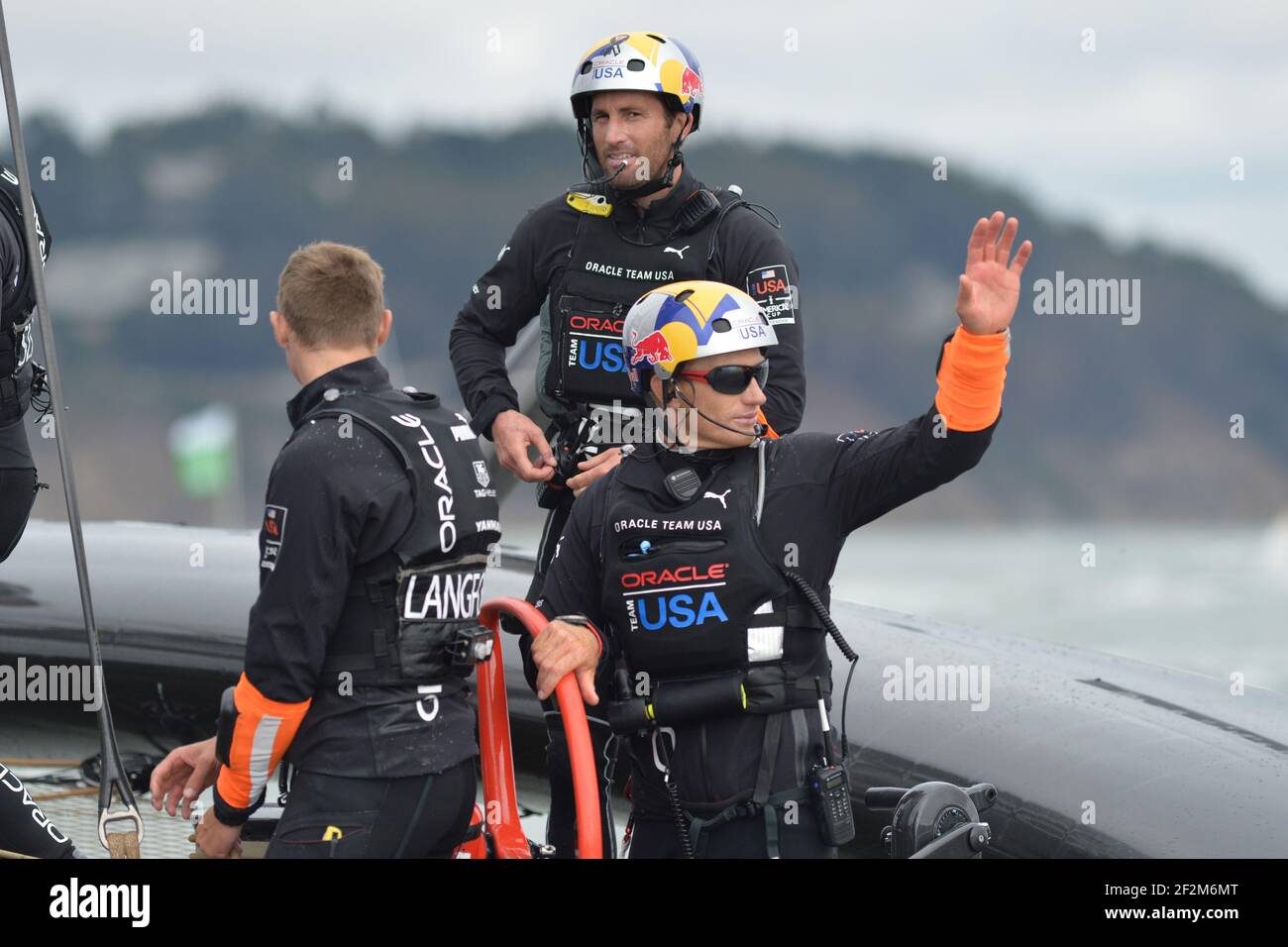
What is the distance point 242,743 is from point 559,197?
2277 mm

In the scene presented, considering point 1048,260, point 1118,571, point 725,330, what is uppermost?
point 725,330

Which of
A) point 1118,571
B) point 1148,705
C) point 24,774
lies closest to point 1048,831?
point 1148,705

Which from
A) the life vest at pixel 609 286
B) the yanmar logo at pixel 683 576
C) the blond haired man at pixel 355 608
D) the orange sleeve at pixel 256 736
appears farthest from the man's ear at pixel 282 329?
the life vest at pixel 609 286

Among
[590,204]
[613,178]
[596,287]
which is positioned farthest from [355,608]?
[590,204]

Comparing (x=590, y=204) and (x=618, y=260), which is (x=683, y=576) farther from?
(x=590, y=204)

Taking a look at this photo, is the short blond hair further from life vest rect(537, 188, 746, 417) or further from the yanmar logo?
life vest rect(537, 188, 746, 417)

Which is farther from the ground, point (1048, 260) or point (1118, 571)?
point (1048, 260)

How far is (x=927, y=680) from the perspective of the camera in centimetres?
642

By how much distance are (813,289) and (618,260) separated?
306ft

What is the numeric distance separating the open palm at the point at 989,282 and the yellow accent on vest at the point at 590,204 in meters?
1.63

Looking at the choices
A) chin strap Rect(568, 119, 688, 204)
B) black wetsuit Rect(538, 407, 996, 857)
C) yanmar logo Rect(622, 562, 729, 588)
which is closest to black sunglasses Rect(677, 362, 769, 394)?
black wetsuit Rect(538, 407, 996, 857)

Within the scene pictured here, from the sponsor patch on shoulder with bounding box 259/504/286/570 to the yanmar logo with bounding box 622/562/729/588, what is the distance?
87 cm

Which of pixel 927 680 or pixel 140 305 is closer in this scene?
pixel 927 680
